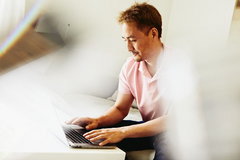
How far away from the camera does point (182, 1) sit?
7.13 ft

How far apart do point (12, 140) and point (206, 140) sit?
72 centimetres

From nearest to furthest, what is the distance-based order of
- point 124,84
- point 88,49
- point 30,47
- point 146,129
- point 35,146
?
1. point 35,146
2. point 146,129
3. point 124,84
4. point 88,49
5. point 30,47

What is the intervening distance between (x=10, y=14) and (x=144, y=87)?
4.87 feet

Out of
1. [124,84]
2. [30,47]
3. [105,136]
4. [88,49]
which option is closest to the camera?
[105,136]

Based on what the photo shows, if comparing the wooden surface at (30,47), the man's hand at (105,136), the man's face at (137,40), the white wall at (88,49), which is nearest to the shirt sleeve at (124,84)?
the man's face at (137,40)

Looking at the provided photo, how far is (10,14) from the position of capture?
6.66 feet

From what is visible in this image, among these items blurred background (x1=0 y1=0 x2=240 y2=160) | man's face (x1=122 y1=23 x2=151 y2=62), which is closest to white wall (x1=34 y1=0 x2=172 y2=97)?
blurred background (x1=0 y1=0 x2=240 y2=160)

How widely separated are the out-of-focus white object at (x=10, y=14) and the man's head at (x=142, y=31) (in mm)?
1298

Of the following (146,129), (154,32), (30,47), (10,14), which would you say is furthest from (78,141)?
(30,47)

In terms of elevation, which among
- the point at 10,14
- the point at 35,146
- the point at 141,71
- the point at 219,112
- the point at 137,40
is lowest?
the point at 35,146

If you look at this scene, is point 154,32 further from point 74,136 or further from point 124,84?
point 74,136

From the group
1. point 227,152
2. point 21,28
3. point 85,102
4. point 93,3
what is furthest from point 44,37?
point 227,152

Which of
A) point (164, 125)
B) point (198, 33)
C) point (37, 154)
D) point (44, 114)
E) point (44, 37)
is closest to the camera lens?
point (37, 154)

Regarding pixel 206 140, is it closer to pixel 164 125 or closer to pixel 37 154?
pixel 164 125
